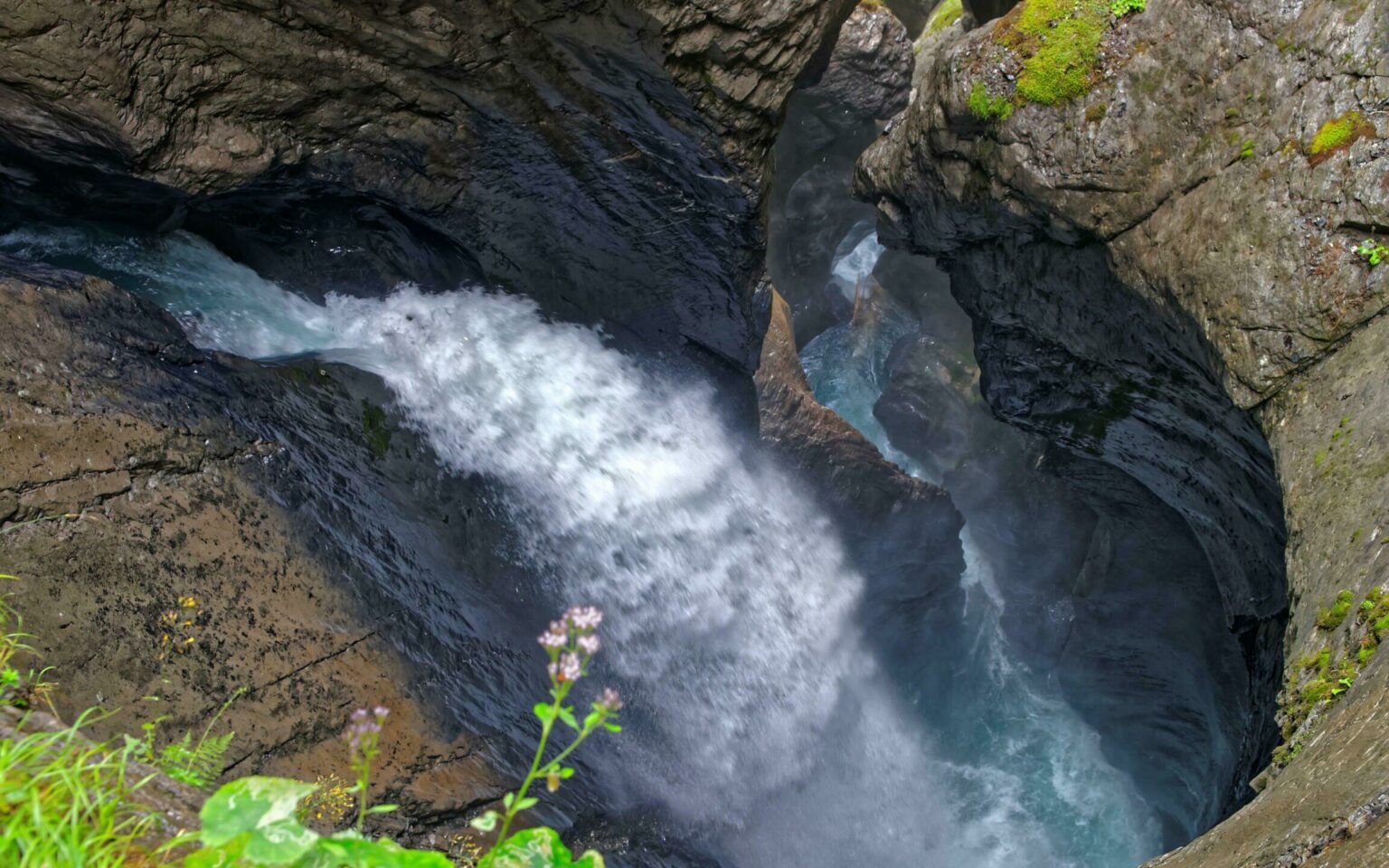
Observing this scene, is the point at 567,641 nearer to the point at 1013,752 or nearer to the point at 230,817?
the point at 230,817

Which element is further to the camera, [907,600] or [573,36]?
[907,600]

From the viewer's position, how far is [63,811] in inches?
119

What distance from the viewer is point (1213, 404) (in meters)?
8.55

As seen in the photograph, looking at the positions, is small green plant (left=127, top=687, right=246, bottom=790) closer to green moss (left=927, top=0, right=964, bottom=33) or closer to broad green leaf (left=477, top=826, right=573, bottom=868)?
broad green leaf (left=477, top=826, right=573, bottom=868)

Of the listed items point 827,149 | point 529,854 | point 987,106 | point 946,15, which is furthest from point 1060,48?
point 946,15

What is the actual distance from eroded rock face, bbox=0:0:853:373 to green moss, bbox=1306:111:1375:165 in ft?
13.6

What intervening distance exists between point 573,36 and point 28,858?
22.8 ft

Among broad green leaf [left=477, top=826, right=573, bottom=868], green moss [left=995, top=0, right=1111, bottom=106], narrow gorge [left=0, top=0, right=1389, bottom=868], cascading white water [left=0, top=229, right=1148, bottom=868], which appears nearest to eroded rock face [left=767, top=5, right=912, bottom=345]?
narrow gorge [left=0, top=0, right=1389, bottom=868]

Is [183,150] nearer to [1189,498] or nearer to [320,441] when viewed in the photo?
[320,441]

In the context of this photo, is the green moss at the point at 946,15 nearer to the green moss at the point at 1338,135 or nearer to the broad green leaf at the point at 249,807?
the green moss at the point at 1338,135

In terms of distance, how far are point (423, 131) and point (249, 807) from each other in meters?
7.37

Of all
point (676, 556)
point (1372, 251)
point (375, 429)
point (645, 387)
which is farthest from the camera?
point (645, 387)

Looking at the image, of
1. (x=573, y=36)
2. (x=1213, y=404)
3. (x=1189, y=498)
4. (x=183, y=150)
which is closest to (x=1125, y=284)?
(x=1213, y=404)

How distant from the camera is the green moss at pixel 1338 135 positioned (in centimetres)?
694
